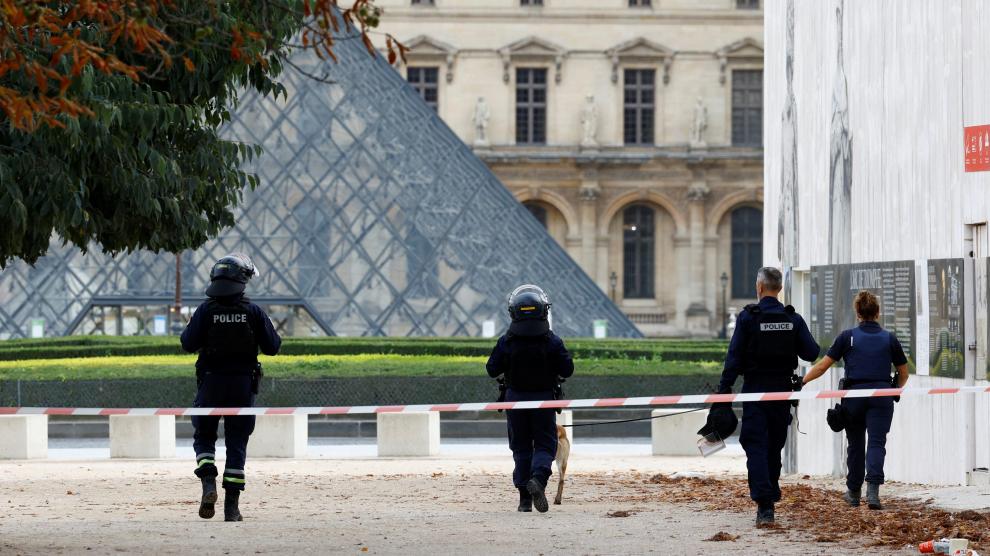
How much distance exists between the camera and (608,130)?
5338cm

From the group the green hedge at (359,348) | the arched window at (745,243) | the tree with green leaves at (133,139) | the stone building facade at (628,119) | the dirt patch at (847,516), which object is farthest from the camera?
the arched window at (745,243)

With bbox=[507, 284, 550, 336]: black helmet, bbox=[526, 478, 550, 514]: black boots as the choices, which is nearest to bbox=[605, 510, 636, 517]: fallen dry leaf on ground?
bbox=[526, 478, 550, 514]: black boots

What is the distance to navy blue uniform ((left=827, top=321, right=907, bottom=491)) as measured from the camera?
9453 millimetres

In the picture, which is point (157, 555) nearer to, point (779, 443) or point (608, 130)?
point (779, 443)

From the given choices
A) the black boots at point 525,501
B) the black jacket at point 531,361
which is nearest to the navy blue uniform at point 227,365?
the black jacket at point 531,361

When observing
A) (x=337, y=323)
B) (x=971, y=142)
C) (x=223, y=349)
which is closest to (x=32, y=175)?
(x=223, y=349)

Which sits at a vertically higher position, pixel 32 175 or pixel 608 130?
pixel 608 130

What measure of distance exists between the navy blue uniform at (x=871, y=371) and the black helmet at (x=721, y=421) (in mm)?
963

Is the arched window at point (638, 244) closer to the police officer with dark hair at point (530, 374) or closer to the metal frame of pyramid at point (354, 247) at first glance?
the metal frame of pyramid at point (354, 247)

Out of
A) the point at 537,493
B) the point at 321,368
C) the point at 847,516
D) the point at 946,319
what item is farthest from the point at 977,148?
the point at 321,368

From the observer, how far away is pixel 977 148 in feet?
32.4

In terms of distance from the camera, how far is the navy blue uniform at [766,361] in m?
8.68

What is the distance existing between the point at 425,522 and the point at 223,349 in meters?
1.33

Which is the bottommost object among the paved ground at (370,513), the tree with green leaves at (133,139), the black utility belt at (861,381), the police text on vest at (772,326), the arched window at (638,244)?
the paved ground at (370,513)
